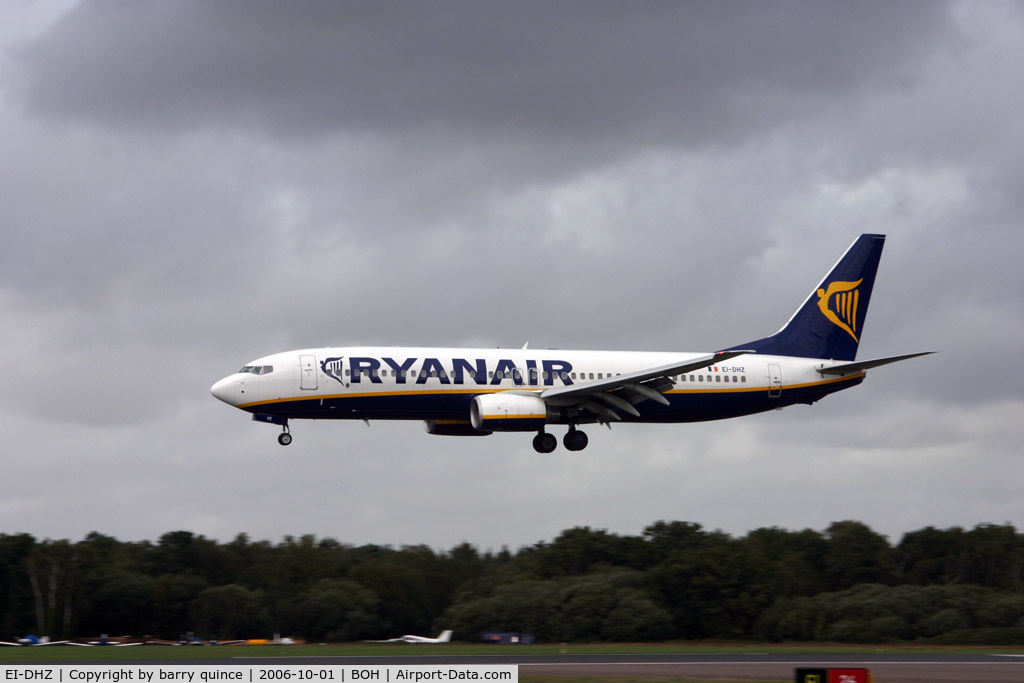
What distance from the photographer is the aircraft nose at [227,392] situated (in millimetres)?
52812

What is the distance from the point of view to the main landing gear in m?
58.1

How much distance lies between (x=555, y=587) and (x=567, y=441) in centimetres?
2655

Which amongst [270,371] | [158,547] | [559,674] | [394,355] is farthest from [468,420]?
[158,547]

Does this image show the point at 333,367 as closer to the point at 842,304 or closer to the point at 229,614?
the point at 842,304

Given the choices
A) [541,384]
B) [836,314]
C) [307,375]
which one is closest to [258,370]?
[307,375]

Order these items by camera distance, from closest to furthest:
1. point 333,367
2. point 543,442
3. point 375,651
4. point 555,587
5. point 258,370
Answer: point 333,367
point 258,370
point 375,651
point 543,442
point 555,587

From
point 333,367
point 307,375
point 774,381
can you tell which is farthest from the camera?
point 774,381

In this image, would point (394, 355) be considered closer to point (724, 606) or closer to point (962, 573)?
point (724, 606)

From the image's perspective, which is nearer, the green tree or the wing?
the wing

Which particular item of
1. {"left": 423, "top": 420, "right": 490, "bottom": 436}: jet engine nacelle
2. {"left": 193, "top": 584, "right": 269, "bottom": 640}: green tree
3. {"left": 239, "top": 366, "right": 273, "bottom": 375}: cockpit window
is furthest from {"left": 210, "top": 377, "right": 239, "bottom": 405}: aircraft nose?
{"left": 193, "top": 584, "right": 269, "bottom": 640}: green tree

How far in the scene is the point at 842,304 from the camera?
65500mm

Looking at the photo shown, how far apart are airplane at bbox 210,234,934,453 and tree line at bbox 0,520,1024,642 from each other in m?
17.4

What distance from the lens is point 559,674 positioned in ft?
130
